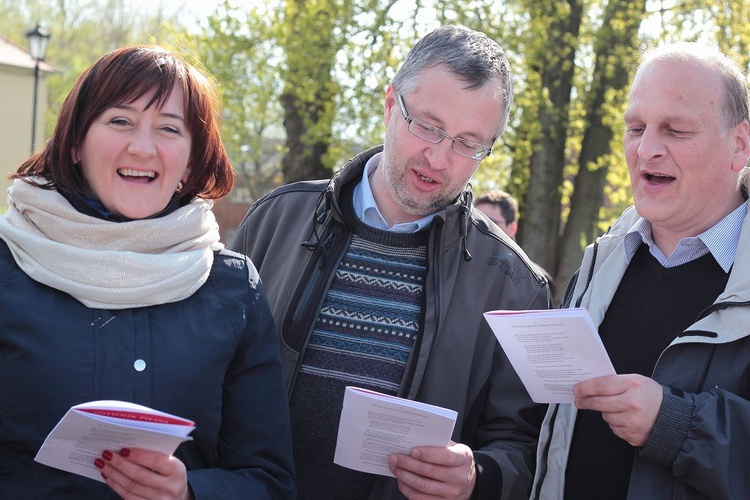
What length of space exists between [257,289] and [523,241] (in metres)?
13.1

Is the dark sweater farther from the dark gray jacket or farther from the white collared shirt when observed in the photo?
the dark gray jacket

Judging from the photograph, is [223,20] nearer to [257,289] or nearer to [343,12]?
[343,12]

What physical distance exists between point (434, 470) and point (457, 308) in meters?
0.69

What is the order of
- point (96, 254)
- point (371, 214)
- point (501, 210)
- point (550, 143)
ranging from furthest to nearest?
point (550, 143)
point (501, 210)
point (371, 214)
point (96, 254)

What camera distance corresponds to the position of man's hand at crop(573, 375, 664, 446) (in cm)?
275

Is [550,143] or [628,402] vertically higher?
[628,402]

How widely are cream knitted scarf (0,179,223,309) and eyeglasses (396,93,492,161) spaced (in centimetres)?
112

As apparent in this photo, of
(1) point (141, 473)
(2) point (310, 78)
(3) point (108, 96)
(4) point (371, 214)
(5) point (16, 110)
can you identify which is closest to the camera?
(1) point (141, 473)

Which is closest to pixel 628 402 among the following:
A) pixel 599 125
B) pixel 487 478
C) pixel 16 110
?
pixel 487 478

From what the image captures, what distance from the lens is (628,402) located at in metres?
2.76

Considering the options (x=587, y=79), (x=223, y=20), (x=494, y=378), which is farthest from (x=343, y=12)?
(x=494, y=378)

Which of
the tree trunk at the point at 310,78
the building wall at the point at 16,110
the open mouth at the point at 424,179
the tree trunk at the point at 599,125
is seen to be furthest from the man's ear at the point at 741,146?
the building wall at the point at 16,110

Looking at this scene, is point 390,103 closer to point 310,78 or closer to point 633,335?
point 633,335

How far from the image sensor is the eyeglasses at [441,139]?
3.41 m
